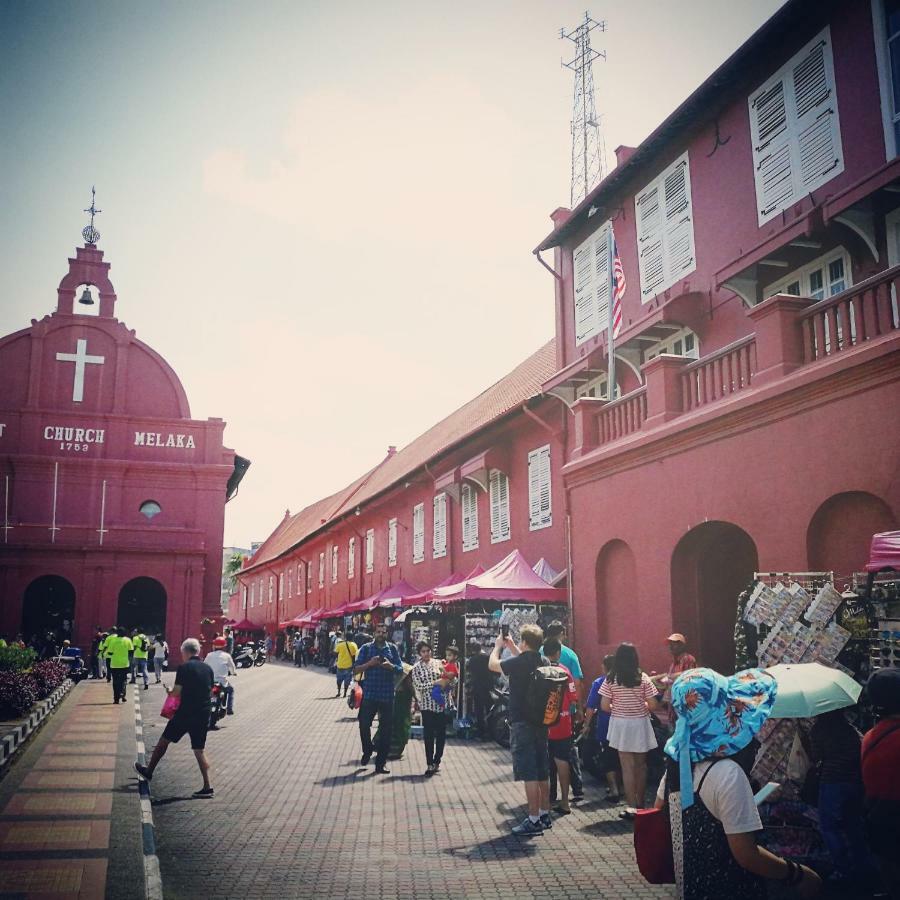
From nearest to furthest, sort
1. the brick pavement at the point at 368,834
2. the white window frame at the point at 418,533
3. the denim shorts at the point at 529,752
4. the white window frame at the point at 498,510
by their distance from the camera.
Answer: the brick pavement at the point at 368,834
the denim shorts at the point at 529,752
the white window frame at the point at 498,510
the white window frame at the point at 418,533

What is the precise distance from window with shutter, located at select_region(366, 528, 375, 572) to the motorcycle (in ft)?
63.2

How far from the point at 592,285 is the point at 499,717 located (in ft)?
24.7

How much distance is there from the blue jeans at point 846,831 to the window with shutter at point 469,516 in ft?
53.3

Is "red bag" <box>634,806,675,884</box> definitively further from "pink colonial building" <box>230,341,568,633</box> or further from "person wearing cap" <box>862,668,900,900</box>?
"pink colonial building" <box>230,341,568,633</box>

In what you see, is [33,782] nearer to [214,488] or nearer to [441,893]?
[441,893]

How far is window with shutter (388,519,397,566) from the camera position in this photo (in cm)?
3042

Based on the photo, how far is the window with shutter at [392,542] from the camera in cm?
3042

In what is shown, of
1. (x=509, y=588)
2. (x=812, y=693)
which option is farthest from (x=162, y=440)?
(x=812, y=693)

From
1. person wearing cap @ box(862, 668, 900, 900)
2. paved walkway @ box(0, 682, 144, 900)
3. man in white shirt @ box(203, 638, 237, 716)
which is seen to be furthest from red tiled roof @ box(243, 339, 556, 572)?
person wearing cap @ box(862, 668, 900, 900)

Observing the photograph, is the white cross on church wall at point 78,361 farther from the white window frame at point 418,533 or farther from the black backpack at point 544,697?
the black backpack at point 544,697

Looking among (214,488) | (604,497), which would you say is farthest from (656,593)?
(214,488)

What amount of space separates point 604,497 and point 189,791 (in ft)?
23.5

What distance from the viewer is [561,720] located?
8922mm

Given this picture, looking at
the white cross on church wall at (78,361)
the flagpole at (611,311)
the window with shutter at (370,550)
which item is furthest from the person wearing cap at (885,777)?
the white cross on church wall at (78,361)
